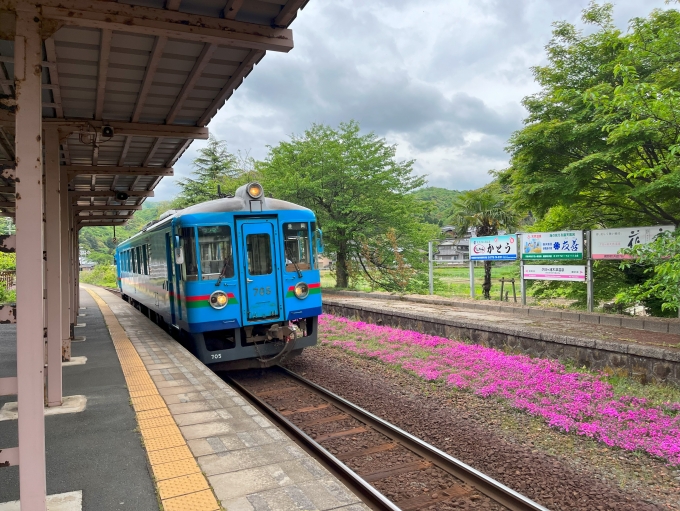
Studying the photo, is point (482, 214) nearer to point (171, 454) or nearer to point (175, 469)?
point (171, 454)

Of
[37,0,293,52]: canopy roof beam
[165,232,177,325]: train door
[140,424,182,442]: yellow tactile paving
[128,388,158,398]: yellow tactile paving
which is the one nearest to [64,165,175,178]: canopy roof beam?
[165,232,177,325]: train door

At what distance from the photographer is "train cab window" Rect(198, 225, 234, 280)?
24.0 ft

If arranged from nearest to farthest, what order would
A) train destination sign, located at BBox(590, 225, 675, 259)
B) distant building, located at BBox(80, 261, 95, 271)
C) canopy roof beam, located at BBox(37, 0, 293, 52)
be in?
canopy roof beam, located at BBox(37, 0, 293, 52) → train destination sign, located at BBox(590, 225, 675, 259) → distant building, located at BBox(80, 261, 95, 271)

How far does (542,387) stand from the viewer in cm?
666

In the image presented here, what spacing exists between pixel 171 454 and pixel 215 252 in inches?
157

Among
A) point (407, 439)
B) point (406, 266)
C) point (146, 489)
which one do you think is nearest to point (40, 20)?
point (146, 489)

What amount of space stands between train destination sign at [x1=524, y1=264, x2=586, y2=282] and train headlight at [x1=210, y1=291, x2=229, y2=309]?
25.0ft

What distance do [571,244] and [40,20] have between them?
1056cm

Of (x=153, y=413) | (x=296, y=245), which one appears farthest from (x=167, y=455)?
(x=296, y=245)

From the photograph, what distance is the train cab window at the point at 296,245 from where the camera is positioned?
783cm

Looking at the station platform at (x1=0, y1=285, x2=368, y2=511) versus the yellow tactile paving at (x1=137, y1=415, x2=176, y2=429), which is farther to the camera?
the yellow tactile paving at (x1=137, y1=415, x2=176, y2=429)

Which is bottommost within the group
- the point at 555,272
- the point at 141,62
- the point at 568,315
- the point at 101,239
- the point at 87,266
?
the point at 568,315

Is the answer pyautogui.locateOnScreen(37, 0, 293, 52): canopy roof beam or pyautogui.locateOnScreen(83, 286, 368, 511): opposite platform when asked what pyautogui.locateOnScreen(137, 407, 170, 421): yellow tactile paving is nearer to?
pyautogui.locateOnScreen(83, 286, 368, 511): opposite platform

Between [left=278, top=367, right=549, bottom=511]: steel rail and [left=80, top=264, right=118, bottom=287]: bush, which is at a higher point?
[left=80, top=264, right=118, bottom=287]: bush
